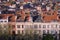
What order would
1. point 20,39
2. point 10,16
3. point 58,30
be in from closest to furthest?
point 20,39 → point 58,30 → point 10,16

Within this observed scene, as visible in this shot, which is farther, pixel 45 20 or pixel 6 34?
pixel 45 20

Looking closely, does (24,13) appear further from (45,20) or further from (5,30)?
(5,30)

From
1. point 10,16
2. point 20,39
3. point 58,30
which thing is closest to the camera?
point 20,39

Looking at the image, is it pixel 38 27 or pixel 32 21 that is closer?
pixel 38 27

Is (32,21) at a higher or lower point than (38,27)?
higher

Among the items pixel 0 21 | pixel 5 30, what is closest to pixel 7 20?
pixel 0 21

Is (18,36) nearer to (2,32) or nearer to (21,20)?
(2,32)

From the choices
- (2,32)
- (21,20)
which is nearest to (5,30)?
(2,32)

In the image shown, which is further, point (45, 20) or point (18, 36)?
point (45, 20)

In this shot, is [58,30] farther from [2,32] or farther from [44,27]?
[2,32]
